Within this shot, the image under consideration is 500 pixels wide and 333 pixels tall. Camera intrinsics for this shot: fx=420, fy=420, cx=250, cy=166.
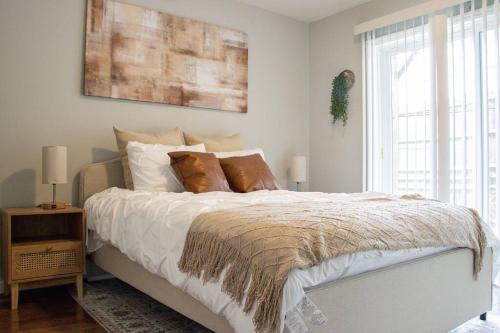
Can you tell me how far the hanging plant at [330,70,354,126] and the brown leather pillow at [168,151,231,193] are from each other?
1755 mm

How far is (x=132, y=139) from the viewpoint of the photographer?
321 cm

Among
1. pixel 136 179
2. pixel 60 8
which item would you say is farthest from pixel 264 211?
pixel 60 8

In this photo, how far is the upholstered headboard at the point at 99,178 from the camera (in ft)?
10.3

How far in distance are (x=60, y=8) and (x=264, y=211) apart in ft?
7.88

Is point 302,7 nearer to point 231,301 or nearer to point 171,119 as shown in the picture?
point 171,119

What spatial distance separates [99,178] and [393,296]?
229 cm

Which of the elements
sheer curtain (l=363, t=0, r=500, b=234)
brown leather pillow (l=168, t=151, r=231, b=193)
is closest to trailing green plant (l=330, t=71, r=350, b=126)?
sheer curtain (l=363, t=0, r=500, b=234)

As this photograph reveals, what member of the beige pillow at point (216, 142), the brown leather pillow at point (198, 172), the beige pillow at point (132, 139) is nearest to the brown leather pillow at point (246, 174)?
the brown leather pillow at point (198, 172)

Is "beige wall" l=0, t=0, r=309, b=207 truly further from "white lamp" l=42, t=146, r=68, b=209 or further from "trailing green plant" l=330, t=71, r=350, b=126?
"trailing green plant" l=330, t=71, r=350, b=126

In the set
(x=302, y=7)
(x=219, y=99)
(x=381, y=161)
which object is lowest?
(x=381, y=161)

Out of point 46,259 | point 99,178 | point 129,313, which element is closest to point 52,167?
point 99,178

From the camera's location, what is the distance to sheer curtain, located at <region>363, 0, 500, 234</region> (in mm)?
3211

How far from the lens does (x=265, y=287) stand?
55.0 inches

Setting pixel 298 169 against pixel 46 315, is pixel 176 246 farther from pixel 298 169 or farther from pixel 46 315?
pixel 298 169
